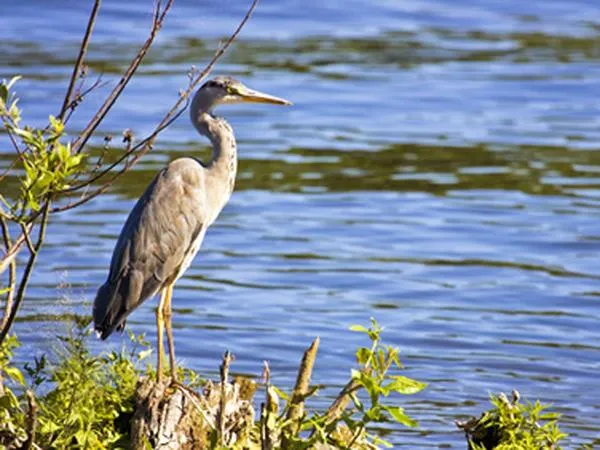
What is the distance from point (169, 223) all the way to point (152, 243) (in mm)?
134

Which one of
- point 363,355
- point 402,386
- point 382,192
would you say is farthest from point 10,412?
point 382,192

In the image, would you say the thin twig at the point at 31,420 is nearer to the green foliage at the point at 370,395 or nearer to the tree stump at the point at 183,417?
the tree stump at the point at 183,417

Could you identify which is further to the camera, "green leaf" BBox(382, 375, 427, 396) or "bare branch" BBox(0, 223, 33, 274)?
"bare branch" BBox(0, 223, 33, 274)

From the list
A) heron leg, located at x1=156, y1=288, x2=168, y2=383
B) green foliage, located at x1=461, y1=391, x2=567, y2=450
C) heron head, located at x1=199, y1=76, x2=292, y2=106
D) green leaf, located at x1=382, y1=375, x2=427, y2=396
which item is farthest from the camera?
heron head, located at x1=199, y1=76, x2=292, y2=106

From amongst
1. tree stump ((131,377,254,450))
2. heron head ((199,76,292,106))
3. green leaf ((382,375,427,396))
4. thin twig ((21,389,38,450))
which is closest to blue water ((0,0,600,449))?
tree stump ((131,377,254,450))

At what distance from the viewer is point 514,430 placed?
21.3 ft

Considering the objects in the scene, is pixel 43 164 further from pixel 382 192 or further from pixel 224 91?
pixel 382 192

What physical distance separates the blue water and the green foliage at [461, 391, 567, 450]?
5.92ft

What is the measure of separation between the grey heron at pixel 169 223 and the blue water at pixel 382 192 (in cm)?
30

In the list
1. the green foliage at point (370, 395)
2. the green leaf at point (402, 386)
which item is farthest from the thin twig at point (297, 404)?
the green leaf at point (402, 386)

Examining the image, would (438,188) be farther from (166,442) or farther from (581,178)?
(166,442)

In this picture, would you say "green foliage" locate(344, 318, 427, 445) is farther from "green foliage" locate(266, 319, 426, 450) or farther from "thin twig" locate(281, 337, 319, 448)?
"thin twig" locate(281, 337, 319, 448)

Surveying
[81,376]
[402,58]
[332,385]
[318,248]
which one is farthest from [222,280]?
[402,58]

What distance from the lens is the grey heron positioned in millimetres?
7145
